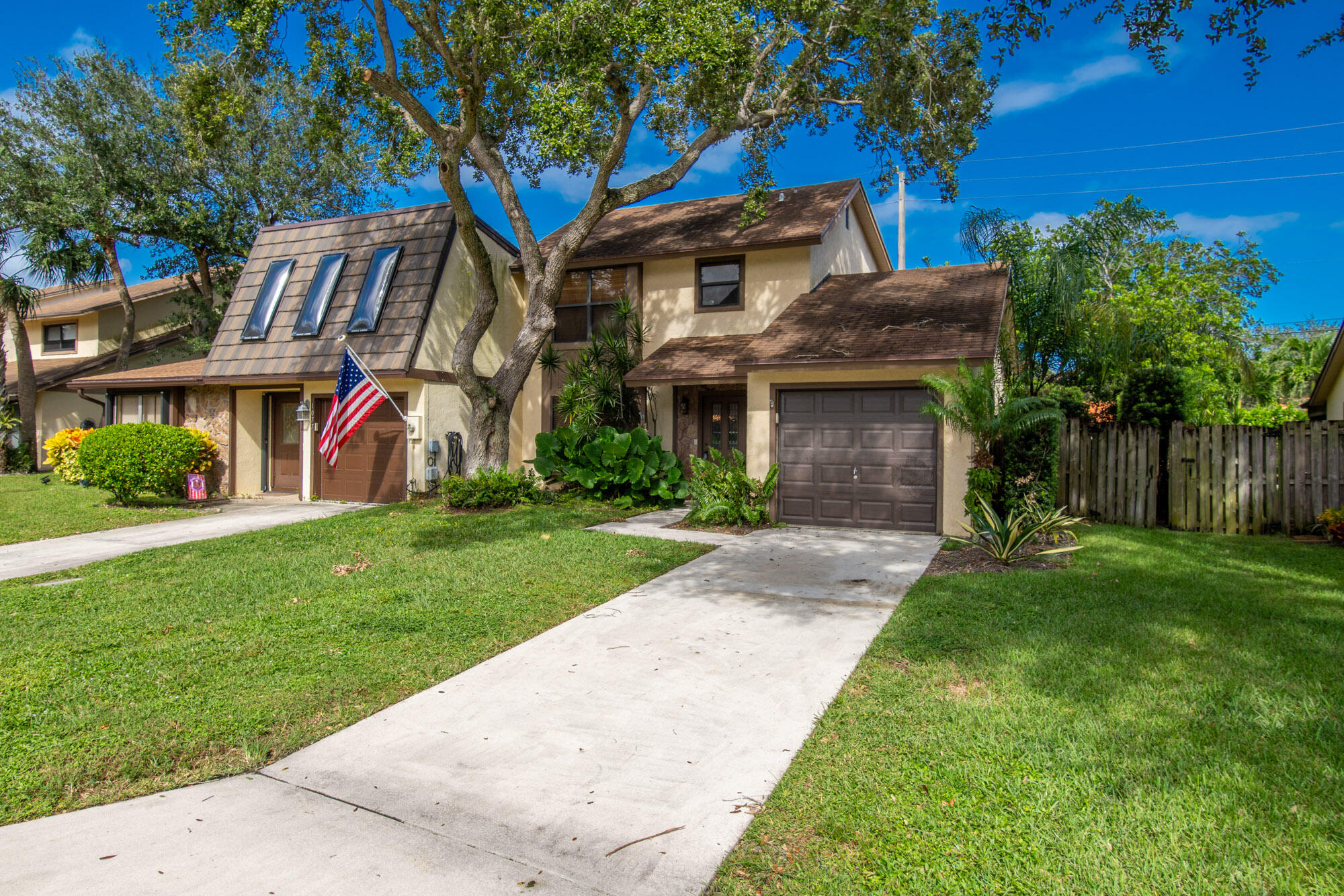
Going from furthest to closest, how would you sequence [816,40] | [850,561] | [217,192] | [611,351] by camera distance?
[217,192]
[611,351]
[816,40]
[850,561]

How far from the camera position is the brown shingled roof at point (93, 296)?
2517cm

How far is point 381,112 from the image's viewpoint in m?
15.0

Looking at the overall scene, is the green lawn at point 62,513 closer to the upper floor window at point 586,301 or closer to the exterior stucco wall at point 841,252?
the upper floor window at point 586,301

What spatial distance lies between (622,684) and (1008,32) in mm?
7616

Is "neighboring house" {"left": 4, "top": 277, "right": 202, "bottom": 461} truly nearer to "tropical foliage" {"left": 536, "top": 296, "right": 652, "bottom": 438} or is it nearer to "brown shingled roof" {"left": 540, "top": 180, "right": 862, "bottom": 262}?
"brown shingled roof" {"left": 540, "top": 180, "right": 862, "bottom": 262}

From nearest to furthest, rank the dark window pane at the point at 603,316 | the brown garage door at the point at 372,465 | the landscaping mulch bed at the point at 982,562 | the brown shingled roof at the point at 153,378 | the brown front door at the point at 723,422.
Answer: the landscaping mulch bed at the point at 982,562 < the brown garage door at the point at 372,465 < the brown front door at the point at 723,422 < the dark window pane at the point at 603,316 < the brown shingled roof at the point at 153,378

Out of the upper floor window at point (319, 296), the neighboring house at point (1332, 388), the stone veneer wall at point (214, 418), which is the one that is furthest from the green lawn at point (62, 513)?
the neighboring house at point (1332, 388)

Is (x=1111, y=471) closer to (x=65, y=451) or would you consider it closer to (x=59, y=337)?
(x=65, y=451)

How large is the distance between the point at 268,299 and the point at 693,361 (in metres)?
10.1

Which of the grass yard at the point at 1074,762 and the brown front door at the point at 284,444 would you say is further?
the brown front door at the point at 284,444

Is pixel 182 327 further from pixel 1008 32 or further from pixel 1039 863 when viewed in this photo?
pixel 1039 863

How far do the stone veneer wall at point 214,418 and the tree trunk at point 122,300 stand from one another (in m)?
9.03

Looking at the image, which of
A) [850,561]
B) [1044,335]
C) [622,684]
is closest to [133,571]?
[622,684]

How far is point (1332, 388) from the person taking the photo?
1655cm
